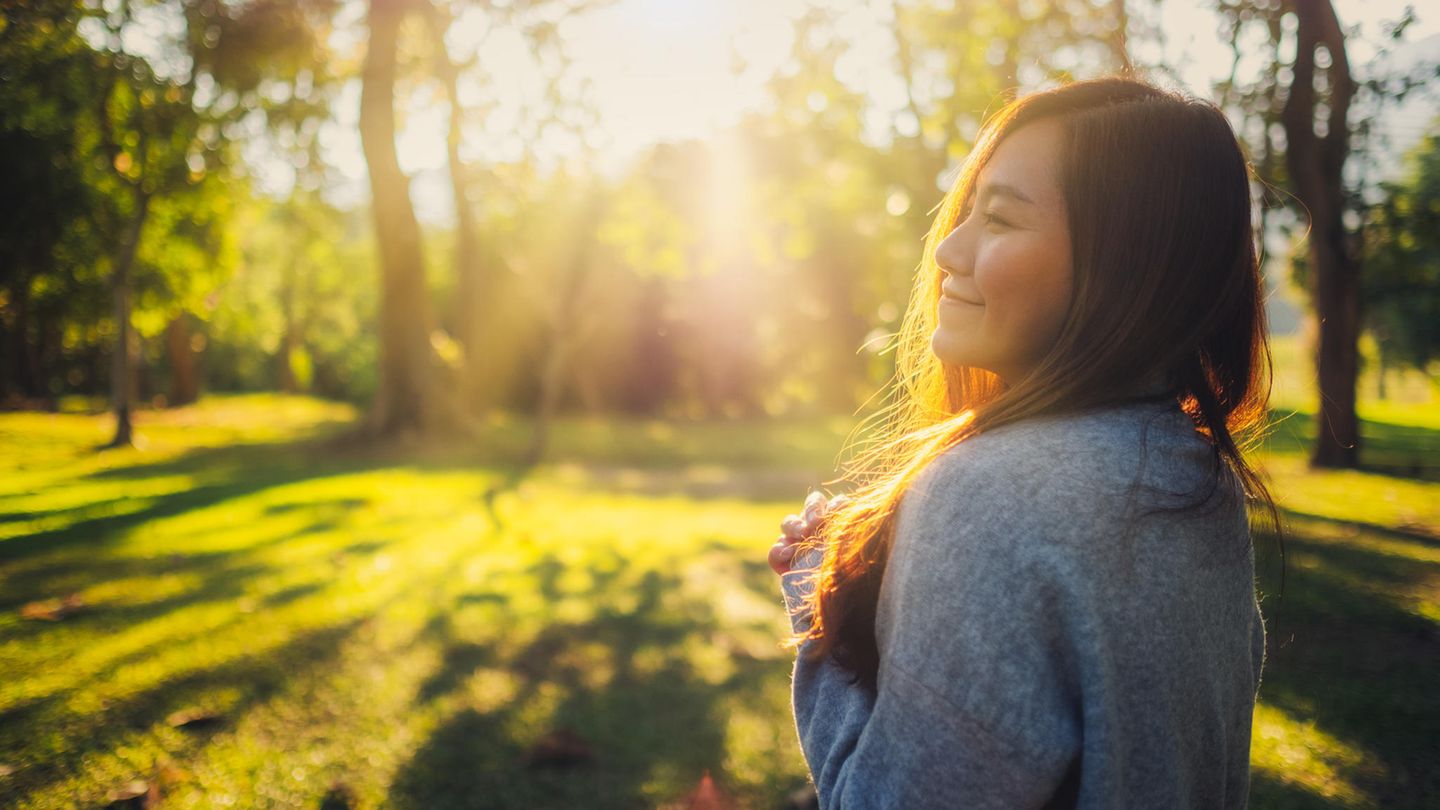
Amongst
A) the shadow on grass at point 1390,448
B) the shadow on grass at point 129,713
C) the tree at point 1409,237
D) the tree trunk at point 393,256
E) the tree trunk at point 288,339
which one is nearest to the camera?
the shadow on grass at point 129,713

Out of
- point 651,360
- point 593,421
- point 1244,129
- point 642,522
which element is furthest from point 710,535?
point 651,360

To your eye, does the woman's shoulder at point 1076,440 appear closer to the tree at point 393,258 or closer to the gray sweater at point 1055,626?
the gray sweater at point 1055,626

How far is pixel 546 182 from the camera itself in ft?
55.8

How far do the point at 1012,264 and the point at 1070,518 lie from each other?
19.6 inches

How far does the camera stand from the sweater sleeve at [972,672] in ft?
3.61

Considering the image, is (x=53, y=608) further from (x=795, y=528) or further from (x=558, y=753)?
(x=795, y=528)

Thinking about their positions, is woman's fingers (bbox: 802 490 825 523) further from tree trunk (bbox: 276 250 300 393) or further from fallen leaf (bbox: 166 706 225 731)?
tree trunk (bbox: 276 250 300 393)

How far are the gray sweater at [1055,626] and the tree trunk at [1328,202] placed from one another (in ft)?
38.6

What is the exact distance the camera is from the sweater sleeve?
1.10 metres

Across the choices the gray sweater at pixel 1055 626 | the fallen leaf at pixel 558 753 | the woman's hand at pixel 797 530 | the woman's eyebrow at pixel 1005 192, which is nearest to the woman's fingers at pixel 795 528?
the woman's hand at pixel 797 530

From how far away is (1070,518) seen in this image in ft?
3.67

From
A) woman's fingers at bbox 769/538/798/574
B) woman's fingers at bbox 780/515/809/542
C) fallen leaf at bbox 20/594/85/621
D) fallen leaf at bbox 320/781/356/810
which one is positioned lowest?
fallen leaf at bbox 320/781/356/810

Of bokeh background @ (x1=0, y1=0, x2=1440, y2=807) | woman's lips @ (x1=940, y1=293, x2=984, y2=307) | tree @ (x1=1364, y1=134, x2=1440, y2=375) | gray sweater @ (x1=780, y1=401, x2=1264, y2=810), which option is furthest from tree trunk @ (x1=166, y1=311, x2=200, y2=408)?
tree @ (x1=1364, y1=134, x2=1440, y2=375)

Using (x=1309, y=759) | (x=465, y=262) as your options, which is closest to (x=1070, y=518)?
(x=1309, y=759)
